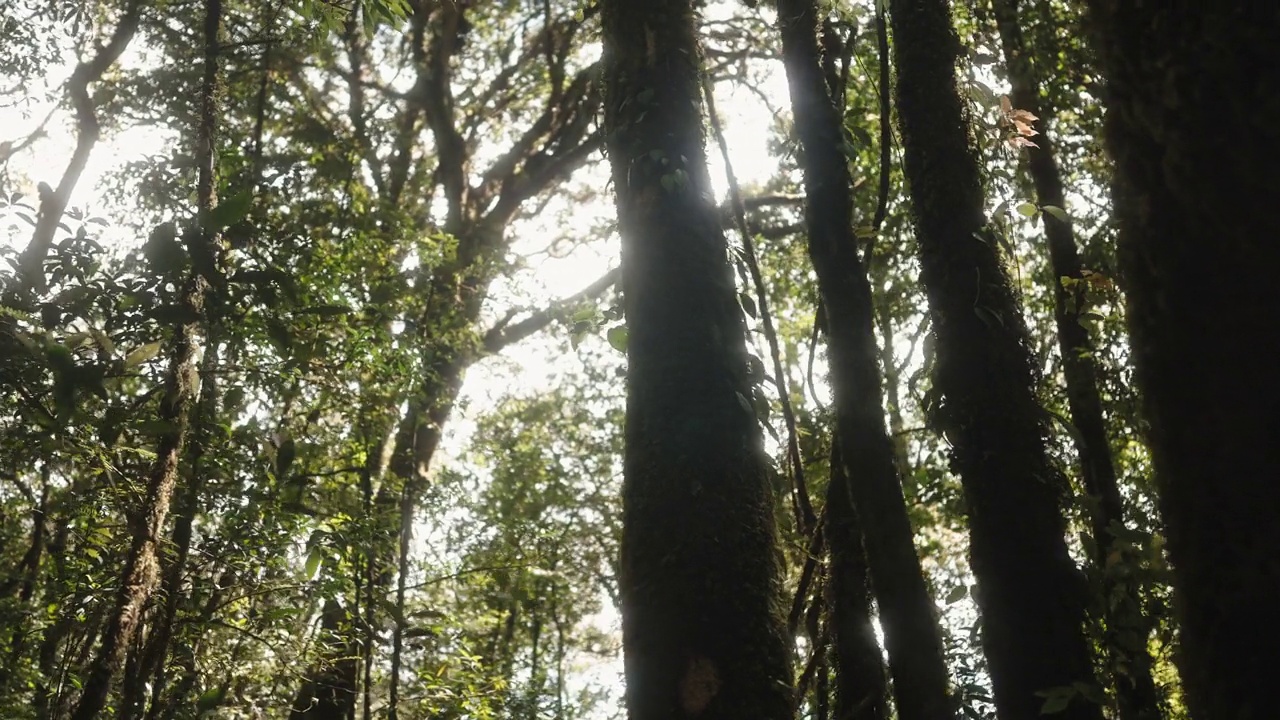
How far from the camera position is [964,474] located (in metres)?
3.27

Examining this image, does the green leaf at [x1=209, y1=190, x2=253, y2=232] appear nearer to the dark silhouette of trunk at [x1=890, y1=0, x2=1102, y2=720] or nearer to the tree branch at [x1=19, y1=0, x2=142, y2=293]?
the dark silhouette of trunk at [x1=890, y1=0, x2=1102, y2=720]

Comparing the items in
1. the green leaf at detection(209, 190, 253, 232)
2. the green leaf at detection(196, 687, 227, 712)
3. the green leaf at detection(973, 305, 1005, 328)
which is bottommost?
the green leaf at detection(196, 687, 227, 712)

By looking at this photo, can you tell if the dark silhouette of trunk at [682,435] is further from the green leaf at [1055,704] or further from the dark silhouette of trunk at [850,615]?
the dark silhouette of trunk at [850,615]

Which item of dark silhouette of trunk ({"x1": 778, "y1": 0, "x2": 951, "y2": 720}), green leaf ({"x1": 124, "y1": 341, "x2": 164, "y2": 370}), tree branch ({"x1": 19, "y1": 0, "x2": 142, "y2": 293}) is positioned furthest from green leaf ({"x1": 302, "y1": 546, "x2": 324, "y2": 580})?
tree branch ({"x1": 19, "y1": 0, "x2": 142, "y2": 293})

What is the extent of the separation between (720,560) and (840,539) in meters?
1.87

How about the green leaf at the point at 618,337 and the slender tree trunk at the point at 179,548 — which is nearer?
the green leaf at the point at 618,337

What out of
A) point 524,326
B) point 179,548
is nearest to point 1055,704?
point 179,548

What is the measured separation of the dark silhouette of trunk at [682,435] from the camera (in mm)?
2000

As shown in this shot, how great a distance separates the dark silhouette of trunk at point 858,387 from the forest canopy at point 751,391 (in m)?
0.01

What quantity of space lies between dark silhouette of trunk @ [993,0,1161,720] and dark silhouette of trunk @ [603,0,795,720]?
149cm

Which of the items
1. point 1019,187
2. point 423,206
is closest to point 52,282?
point 1019,187

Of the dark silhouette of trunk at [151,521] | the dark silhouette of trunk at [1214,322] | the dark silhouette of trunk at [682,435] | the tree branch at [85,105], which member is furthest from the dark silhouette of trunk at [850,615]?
the tree branch at [85,105]

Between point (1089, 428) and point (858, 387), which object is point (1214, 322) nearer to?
point (858, 387)

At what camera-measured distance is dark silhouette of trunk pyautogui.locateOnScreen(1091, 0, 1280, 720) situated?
1.16 m
